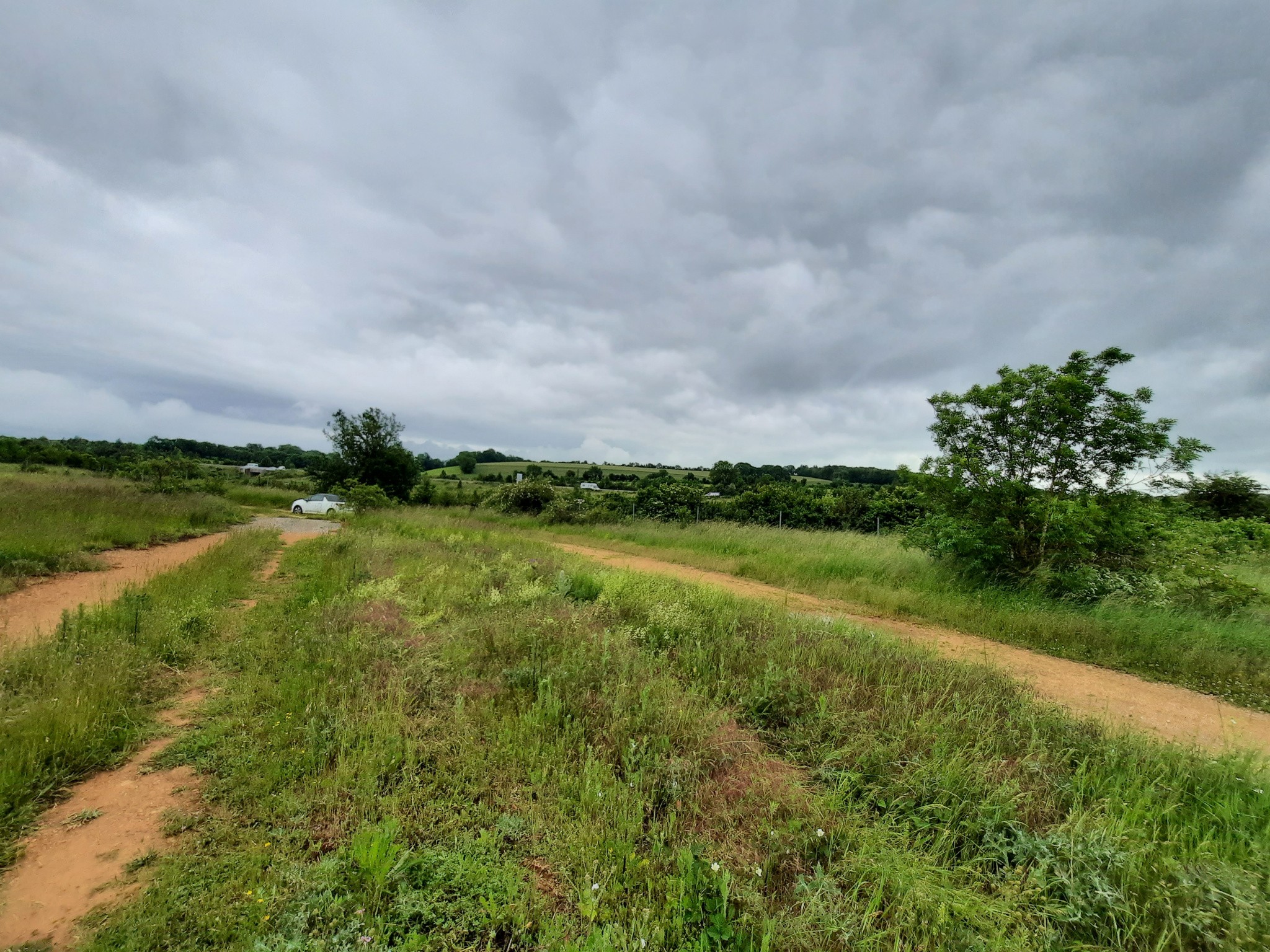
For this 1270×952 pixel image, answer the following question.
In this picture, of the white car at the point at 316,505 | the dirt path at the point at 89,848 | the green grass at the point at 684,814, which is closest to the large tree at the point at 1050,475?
the green grass at the point at 684,814

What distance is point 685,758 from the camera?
3652mm

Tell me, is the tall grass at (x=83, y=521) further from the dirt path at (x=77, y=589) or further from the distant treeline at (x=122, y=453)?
the distant treeline at (x=122, y=453)

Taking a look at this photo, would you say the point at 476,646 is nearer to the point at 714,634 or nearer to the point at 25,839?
the point at 714,634

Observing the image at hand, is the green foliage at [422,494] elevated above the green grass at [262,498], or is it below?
above

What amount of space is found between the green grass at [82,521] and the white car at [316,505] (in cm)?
841

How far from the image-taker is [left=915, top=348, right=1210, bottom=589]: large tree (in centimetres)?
940

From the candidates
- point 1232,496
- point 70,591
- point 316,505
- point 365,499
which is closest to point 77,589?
point 70,591

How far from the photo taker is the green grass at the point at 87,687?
3414 millimetres

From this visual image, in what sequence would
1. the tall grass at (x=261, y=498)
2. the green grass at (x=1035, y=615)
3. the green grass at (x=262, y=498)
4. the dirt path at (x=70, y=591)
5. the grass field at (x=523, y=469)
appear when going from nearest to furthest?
the dirt path at (x=70, y=591) → the green grass at (x=1035, y=615) → the green grass at (x=262, y=498) → the tall grass at (x=261, y=498) → the grass field at (x=523, y=469)

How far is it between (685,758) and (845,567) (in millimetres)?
9860

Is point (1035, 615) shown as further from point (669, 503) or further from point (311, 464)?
point (311, 464)

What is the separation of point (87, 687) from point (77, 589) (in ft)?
19.7

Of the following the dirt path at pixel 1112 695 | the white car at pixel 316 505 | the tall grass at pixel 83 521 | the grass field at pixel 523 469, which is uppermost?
the grass field at pixel 523 469

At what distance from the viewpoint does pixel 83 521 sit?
12656mm
